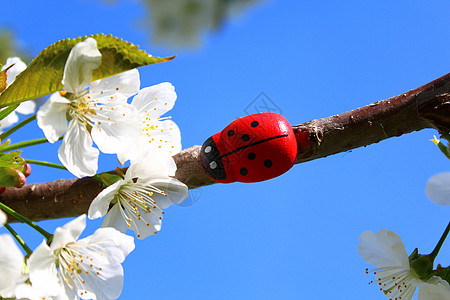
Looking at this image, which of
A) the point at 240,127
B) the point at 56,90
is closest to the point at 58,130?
the point at 56,90

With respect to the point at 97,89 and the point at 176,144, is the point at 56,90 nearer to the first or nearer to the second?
the point at 97,89

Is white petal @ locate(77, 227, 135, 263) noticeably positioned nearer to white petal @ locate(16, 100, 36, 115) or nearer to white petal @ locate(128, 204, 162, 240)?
white petal @ locate(128, 204, 162, 240)

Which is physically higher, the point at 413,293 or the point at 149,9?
the point at 149,9

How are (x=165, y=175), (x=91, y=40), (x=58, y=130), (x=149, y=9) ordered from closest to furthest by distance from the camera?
(x=91, y=40), (x=58, y=130), (x=165, y=175), (x=149, y=9)

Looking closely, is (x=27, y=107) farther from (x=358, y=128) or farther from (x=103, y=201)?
(x=358, y=128)

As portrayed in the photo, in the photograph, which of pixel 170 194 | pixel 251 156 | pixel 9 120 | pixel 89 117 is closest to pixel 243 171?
pixel 251 156

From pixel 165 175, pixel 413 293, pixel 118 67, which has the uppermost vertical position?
pixel 118 67

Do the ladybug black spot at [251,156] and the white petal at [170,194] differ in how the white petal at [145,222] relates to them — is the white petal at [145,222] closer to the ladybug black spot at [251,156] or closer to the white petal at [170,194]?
the white petal at [170,194]

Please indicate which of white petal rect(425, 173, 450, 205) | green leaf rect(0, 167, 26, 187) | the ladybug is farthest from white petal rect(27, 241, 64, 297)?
white petal rect(425, 173, 450, 205)
